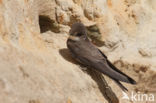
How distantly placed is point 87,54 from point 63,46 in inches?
9.5

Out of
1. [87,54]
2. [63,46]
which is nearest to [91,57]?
[87,54]

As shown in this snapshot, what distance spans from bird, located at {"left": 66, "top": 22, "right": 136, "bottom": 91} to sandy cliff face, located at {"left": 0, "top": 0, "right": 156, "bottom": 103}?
0.26 feet

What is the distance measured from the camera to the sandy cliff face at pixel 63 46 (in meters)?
1.79

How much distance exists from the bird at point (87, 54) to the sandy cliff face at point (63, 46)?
8cm

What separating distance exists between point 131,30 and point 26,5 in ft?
3.78

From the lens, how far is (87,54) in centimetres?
257

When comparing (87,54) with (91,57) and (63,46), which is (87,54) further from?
(63,46)

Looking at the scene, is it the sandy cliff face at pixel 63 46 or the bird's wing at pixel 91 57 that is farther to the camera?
the bird's wing at pixel 91 57

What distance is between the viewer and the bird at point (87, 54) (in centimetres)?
246

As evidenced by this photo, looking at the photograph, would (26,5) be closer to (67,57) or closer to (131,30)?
(67,57)

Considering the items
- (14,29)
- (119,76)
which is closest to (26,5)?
(14,29)

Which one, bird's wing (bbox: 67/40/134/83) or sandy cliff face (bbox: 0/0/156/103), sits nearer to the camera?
sandy cliff face (bbox: 0/0/156/103)

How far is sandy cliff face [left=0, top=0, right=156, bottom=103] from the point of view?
179 centimetres

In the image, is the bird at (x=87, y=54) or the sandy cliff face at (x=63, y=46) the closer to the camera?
the sandy cliff face at (x=63, y=46)
